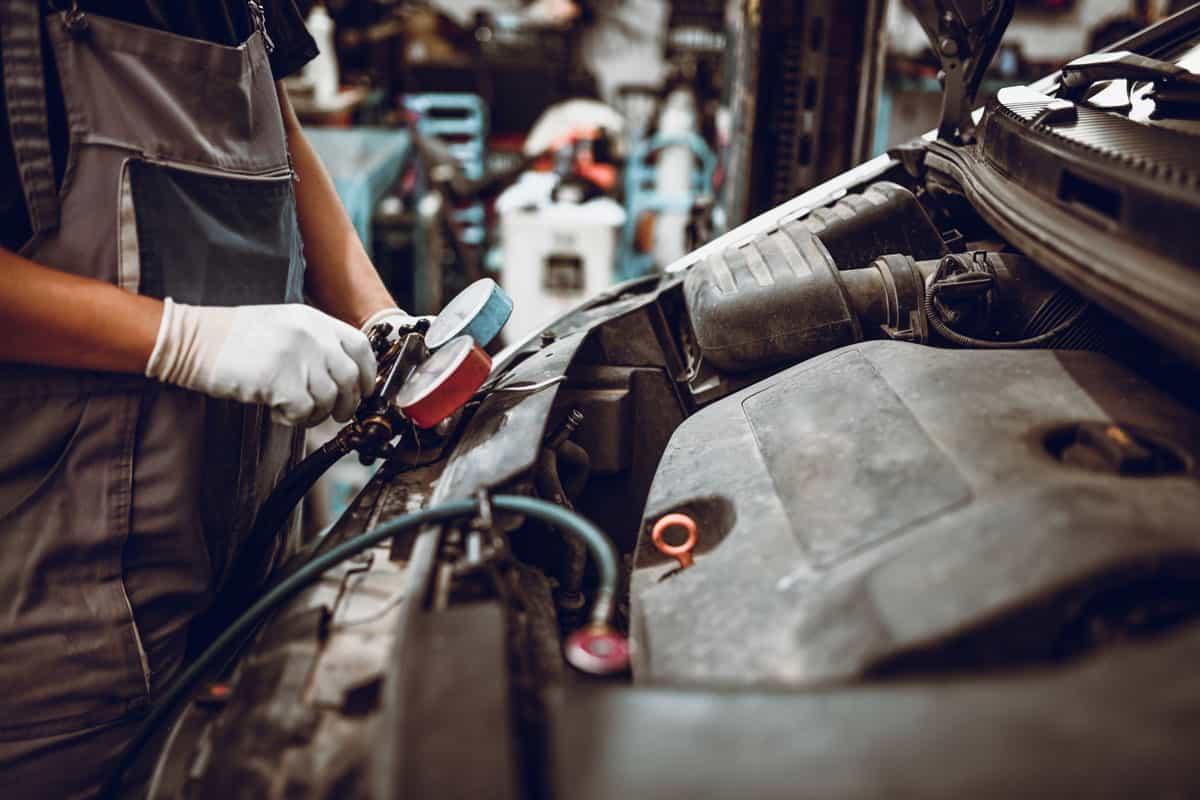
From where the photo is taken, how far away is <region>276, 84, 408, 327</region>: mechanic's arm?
4.82ft

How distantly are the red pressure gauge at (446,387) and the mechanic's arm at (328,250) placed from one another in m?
0.43

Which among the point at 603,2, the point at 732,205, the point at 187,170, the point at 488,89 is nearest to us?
the point at 187,170

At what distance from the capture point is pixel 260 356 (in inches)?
40.3

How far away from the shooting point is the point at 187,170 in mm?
1066

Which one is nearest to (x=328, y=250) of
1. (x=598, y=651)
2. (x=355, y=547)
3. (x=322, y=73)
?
(x=355, y=547)

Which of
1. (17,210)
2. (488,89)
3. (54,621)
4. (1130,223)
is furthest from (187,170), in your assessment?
(488,89)

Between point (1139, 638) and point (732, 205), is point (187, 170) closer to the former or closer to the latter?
point (1139, 638)

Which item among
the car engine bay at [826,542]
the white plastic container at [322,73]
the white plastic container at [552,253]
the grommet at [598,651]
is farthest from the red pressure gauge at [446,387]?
the white plastic container at [322,73]

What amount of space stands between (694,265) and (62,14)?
0.90 meters

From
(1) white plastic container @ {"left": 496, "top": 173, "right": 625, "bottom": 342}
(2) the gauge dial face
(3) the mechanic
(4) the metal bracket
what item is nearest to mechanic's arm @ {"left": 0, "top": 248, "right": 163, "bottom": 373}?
(3) the mechanic

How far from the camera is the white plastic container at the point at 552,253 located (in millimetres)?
4051

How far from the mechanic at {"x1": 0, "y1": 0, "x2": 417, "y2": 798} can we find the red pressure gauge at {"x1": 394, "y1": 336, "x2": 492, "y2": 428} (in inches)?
3.5

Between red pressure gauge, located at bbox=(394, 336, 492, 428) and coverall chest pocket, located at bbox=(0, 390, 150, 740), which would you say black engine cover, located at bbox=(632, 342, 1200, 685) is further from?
coverall chest pocket, located at bbox=(0, 390, 150, 740)

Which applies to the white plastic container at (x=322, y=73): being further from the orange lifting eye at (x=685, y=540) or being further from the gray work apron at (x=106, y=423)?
the orange lifting eye at (x=685, y=540)
